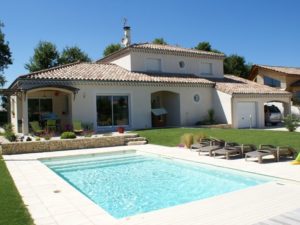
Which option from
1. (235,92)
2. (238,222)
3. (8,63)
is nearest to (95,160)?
(238,222)

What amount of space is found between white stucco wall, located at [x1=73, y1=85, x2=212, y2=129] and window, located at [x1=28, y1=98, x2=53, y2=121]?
9.69 ft

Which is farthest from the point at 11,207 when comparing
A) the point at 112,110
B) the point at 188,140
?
the point at 112,110

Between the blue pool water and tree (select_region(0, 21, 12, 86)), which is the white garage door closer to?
the blue pool water

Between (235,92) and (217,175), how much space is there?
17.3 meters

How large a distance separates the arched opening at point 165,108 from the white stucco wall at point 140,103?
2.04ft

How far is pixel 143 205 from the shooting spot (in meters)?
8.69

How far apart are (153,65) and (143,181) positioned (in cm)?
1963

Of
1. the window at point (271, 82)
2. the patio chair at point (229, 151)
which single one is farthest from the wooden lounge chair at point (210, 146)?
the window at point (271, 82)

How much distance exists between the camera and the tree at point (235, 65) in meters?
63.8

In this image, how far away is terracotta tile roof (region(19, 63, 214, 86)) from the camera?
77.4ft

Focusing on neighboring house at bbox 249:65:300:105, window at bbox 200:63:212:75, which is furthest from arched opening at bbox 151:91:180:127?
neighboring house at bbox 249:65:300:105

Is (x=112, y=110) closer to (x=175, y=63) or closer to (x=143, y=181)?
(x=175, y=63)

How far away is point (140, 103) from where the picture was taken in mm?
26375

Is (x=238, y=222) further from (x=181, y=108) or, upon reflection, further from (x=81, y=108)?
(x=181, y=108)
